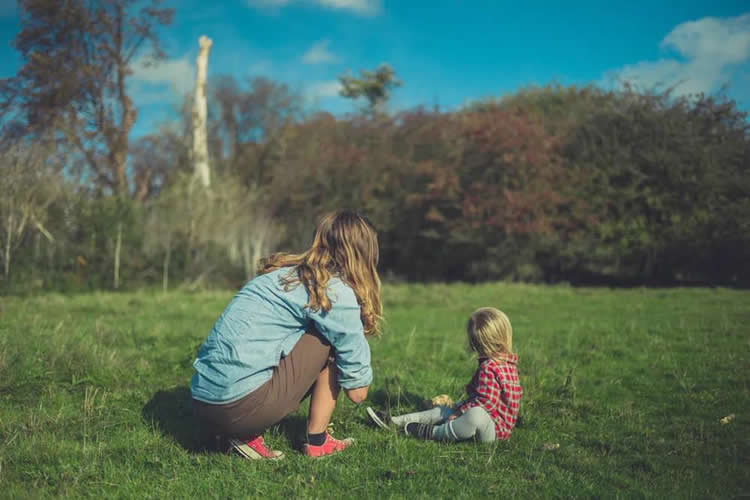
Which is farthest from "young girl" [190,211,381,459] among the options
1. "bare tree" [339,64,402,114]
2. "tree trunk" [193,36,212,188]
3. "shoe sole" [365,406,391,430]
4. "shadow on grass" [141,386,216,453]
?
"bare tree" [339,64,402,114]

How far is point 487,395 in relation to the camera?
3818mm

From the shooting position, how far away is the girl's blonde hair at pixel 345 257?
11.1ft

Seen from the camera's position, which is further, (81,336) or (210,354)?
(81,336)

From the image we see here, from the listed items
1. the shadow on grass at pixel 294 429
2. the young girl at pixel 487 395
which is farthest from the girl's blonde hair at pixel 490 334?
the shadow on grass at pixel 294 429

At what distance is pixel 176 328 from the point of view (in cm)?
796

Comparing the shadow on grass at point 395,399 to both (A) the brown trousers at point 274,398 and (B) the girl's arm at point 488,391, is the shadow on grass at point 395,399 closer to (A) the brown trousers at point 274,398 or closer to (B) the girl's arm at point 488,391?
(B) the girl's arm at point 488,391

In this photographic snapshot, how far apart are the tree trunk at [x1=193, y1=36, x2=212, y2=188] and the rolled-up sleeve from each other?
17.9 m

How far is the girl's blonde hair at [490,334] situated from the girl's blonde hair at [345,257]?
2.71ft

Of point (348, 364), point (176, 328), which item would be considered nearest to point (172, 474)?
point (348, 364)

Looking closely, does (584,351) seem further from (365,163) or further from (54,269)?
(365,163)

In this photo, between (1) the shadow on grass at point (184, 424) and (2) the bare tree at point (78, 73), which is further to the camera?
(2) the bare tree at point (78, 73)

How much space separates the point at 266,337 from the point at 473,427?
1.53 m

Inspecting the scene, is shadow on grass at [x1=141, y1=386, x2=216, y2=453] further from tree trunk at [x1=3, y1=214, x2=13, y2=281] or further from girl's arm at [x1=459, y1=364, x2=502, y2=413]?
tree trunk at [x1=3, y1=214, x2=13, y2=281]

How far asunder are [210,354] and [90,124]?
2011 centimetres
